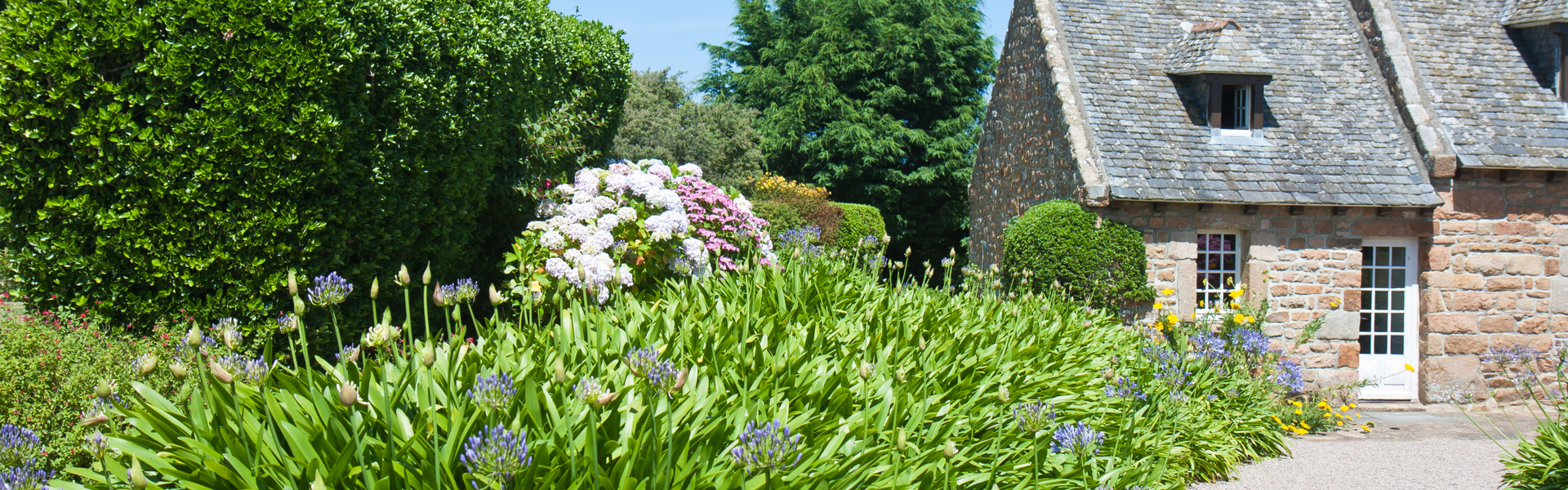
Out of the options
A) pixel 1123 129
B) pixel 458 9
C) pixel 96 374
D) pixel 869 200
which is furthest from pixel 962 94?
pixel 96 374

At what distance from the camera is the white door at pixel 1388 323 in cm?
1169

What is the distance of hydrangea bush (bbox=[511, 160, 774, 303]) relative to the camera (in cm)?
628

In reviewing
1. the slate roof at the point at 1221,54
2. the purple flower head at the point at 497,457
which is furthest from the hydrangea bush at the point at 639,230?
the slate roof at the point at 1221,54

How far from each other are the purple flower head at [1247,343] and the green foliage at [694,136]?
1463cm

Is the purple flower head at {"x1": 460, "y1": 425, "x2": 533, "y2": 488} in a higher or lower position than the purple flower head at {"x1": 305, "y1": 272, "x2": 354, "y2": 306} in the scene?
lower

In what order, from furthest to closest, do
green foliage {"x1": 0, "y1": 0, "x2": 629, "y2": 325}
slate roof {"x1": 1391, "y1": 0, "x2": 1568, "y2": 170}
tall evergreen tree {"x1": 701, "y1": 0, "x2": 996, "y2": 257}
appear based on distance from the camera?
tall evergreen tree {"x1": 701, "y1": 0, "x2": 996, "y2": 257} < slate roof {"x1": 1391, "y1": 0, "x2": 1568, "y2": 170} < green foliage {"x1": 0, "y1": 0, "x2": 629, "y2": 325}

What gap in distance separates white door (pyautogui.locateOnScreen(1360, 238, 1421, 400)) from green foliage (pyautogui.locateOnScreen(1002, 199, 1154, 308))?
11.0 feet

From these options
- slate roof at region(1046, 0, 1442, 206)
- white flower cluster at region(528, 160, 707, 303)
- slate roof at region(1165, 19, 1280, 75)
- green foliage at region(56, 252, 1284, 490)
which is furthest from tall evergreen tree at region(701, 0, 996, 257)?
green foliage at region(56, 252, 1284, 490)

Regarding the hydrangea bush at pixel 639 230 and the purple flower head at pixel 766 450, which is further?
the hydrangea bush at pixel 639 230

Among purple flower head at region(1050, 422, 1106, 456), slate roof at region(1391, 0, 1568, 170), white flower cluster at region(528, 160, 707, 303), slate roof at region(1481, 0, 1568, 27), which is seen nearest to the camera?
purple flower head at region(1050, 422, 1106, 456)

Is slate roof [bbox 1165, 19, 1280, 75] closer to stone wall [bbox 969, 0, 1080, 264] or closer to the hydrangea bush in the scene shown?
stone wall [bbox 969, 0, 1080, 264]

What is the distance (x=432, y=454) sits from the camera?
112 inches

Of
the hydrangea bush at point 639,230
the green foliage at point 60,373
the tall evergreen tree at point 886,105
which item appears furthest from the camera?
the tall evergreen tree at point 886,105

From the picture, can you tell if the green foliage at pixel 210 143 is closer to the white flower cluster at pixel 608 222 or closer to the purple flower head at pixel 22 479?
the white flower cluster at pixel 608 222
